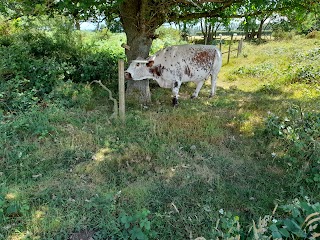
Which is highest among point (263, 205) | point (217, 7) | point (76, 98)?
point (217, 7)

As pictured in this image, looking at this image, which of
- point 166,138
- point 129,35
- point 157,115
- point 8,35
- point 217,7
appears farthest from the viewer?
point 8,35

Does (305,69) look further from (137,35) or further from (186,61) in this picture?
(137,35)

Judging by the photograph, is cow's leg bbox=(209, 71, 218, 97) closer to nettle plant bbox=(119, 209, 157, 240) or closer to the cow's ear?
the cow's ear

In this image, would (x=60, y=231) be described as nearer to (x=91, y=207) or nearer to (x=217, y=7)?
(x=91, y=207)

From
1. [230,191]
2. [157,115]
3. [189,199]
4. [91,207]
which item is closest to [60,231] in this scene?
[91,207]

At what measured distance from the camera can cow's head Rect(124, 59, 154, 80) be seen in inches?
259

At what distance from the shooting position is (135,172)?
417cm

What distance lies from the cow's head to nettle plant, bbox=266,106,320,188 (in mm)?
3027

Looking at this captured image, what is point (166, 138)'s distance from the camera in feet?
16.5

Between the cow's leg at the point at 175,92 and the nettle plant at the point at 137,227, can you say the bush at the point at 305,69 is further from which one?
A: the nettle plant at the point at 137,227

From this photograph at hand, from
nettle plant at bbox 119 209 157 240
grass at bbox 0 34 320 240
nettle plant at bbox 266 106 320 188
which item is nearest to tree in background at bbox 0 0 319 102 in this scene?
grass at bbox 0 34 320 240

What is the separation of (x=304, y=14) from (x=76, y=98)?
6198 mm

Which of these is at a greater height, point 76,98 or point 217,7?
point 217,7

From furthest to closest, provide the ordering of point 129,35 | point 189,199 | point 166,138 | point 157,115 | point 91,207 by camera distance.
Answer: point 129,35 < point 157,115 < point 166,138 < point 189,199 < point 91,207
